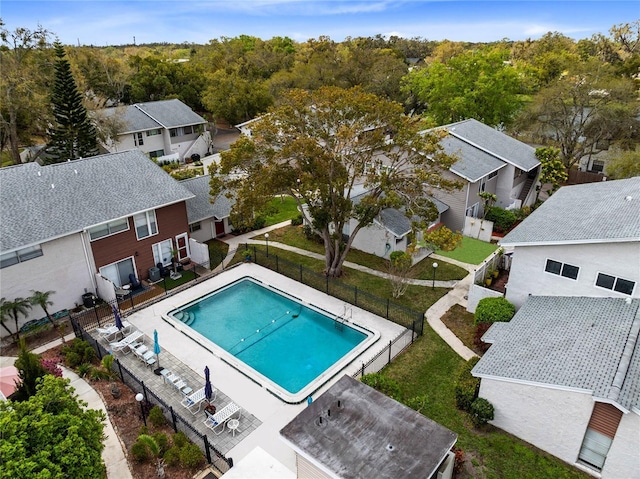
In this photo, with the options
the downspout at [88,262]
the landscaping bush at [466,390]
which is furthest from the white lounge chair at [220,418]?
the downspout at [88,262]

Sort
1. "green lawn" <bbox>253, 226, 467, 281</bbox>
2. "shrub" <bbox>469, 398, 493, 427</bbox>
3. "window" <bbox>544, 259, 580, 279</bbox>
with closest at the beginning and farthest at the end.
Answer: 1. "shrub" <bbox>469, 398, 493, 427</bbox>
2. "window" <bbox>544, 259, 580, 279</bbox>
3. "green lawn" <bbox>253, 226, 467, 281</bbox>

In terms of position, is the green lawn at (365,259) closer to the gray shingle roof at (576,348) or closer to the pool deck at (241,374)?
the pool deck at (241,374)

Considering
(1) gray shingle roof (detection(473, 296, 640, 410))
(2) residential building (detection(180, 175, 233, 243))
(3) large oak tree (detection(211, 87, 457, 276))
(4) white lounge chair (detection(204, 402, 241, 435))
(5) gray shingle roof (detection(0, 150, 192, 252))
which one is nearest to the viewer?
(1) gray shingle roof (detection(473, 296, 640, 410))

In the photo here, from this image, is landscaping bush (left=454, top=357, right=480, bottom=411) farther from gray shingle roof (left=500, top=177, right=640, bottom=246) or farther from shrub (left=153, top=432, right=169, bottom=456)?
shrub (left=153, top=432, right=169, bottom=456)

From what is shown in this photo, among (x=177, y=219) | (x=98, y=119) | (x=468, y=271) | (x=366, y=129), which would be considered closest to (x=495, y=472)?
(x=468, y=271)

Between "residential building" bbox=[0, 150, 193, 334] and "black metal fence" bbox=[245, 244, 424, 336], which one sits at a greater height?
"residential building" bbox=[0, 150, 193, 334]

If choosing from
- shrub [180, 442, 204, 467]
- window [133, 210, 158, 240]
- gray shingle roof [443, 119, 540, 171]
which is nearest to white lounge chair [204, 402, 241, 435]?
shrub [180, 442, 204, 467]

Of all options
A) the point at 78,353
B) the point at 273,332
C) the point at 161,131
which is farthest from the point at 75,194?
the point at 161,131
